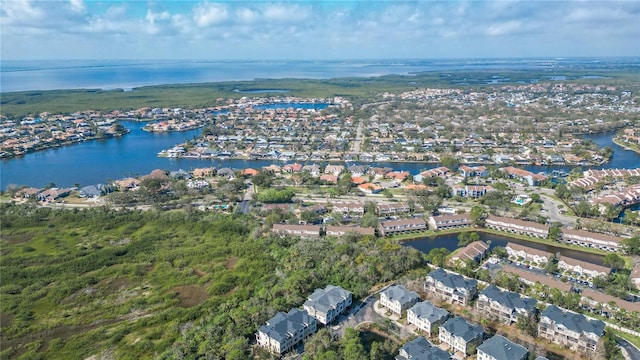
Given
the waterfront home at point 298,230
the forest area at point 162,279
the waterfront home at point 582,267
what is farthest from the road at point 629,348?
the waterfront home at point 298,230

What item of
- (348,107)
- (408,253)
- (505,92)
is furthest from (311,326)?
(505,92)

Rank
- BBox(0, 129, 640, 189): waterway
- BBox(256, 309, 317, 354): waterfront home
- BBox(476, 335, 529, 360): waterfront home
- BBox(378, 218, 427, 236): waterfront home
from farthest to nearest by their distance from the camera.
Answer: BBox(0, 129, 640, 189): waterway → BBox(378, 218, 427, 236): waterfront home → BBox(256, 309, 317, 354): waterfront home → BBox(476, 335, 529, 360): waterfront home

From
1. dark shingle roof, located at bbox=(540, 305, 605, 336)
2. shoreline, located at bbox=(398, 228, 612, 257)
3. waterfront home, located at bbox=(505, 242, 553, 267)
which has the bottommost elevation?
shoreline, located at bbox=(398, 228, 612, 257)

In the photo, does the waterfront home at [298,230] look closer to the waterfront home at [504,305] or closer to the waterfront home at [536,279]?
the waterfront home at [504,305]

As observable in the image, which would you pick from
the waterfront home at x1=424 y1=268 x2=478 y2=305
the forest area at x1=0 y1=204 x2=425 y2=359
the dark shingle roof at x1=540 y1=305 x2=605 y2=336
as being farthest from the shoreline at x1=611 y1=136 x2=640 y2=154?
the waterfront home at x1=424 y1=268 x2=478 y2=305

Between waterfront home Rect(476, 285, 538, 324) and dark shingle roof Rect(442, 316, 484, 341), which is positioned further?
waterfront home Rect(476, 285, 538, 324)

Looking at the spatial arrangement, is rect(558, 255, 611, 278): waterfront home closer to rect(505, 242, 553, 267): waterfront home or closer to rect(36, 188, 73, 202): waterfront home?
rect(505, 242, 553, 267): waterfront home
